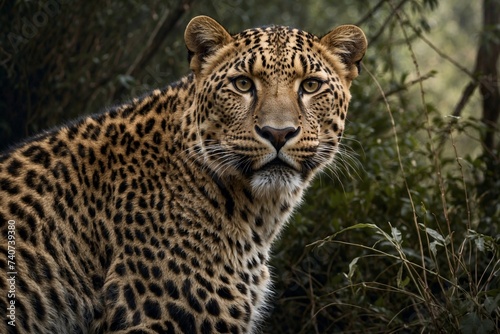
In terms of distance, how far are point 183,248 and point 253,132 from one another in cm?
87

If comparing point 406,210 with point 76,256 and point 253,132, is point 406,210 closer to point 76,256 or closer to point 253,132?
point 253,132

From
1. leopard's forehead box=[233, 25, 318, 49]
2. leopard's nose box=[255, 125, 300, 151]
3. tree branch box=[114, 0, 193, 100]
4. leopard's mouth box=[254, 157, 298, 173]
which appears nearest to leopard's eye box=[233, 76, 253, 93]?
leopard's forehead box=[233, 25, 318, 49]

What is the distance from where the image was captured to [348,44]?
6.20 m

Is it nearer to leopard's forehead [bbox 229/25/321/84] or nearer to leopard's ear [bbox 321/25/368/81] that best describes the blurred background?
leopard's ear [bbox 321/25/368/81]

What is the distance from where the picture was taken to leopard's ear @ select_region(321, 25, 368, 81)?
6105 millimetres

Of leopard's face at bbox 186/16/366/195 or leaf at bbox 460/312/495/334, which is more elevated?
leopard's face at bbox 186/16/366/195

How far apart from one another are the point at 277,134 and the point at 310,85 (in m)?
0.58

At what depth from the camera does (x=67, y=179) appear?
5738 millimetres

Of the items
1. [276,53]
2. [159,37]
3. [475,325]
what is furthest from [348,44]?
[159,37]

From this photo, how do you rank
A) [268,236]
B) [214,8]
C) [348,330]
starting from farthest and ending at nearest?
[214,8]
[348,330]
[268,236]

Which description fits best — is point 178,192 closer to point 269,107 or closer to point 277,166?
point 277,166

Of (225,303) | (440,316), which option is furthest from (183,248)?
(440,316)

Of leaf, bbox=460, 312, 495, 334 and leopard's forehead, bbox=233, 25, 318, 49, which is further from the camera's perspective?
leopard's forehead, bbox=233, 25, 318, 49

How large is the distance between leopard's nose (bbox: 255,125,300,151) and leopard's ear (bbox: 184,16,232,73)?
81cm
